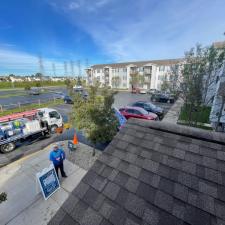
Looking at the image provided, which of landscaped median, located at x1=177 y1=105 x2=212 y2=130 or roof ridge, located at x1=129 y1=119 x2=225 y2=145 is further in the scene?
landscaped median, located at x1=177 y1=105 x2=212 y2=130

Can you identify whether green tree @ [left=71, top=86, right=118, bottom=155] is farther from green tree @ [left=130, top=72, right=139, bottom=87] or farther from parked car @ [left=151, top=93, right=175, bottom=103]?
green tree @ [left=130, top=72, right=139, bottom=87]

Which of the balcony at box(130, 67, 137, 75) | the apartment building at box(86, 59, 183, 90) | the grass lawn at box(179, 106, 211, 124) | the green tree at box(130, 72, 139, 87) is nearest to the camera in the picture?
the grass lawn at box(179, 106, 211, 124)

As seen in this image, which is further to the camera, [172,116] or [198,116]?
[172,116]

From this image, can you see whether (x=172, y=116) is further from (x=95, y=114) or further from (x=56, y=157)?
(x=56, y=157)

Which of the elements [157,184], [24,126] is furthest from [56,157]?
[24,126]

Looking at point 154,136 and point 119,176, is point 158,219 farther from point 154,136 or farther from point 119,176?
point 154,136

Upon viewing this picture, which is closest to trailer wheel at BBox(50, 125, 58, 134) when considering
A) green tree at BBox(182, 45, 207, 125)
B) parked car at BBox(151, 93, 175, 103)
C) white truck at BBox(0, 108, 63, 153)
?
white truck at BBox(0, 108, 63, 153)
